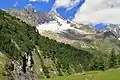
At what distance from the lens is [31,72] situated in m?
33.4

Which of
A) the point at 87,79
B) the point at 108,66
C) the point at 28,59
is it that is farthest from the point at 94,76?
the point at 108,66

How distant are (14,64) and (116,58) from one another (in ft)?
432

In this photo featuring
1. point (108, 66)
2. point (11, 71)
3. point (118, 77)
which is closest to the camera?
point (11, 71)

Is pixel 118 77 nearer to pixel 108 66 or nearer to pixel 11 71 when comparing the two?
pixel 11 71

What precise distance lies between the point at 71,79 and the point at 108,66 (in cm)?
7207

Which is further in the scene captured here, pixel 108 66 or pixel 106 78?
pixel 108 66

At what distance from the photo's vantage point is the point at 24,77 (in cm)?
3266

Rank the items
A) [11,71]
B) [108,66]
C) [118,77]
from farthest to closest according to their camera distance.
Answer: [108,66] → [118,77] → [11,71]

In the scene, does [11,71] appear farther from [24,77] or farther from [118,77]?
[118,77]

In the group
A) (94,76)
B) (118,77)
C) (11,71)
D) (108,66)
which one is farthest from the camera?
(108,66)

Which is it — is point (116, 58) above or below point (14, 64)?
above

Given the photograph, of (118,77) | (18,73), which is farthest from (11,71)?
(118,77)

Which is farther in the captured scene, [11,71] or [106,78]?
[106,78]

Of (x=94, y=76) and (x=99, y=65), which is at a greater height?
(x=99, y=65)
